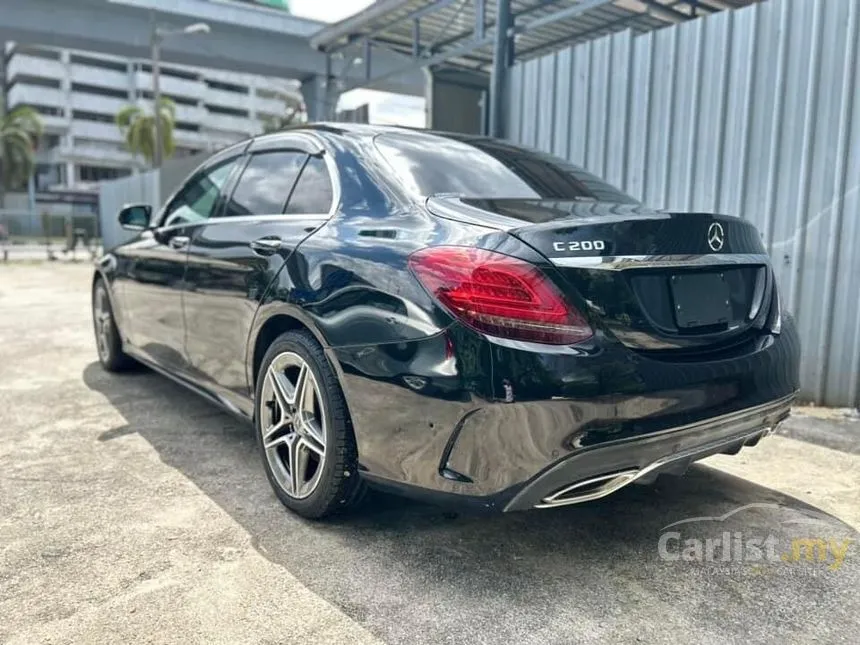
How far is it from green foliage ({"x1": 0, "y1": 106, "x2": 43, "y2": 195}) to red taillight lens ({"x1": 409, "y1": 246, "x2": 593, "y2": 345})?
65288mm

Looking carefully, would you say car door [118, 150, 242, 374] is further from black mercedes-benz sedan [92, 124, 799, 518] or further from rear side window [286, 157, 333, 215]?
rear side window [286, 157, 333, 215]

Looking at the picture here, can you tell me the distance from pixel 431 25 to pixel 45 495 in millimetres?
7396

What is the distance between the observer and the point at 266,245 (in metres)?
3.03

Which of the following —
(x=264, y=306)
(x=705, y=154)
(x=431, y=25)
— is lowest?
(x=264, y=306)

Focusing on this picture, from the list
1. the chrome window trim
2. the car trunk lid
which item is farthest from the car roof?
the chrome window trim

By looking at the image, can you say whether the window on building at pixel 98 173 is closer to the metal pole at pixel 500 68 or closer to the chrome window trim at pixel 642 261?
the metal pole at pixel 500 68

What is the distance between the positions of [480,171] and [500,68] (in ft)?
13.9

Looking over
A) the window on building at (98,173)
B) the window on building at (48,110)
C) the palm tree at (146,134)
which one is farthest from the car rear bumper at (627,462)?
the window on building at (98,173)

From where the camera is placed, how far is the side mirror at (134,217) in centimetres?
485

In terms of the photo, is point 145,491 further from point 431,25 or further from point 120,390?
point 431,25

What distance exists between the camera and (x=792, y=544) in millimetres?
2641

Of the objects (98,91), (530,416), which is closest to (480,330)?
(530,416)

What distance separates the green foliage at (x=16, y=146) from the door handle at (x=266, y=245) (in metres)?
64.0

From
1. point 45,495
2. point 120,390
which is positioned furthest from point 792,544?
point 120,390
